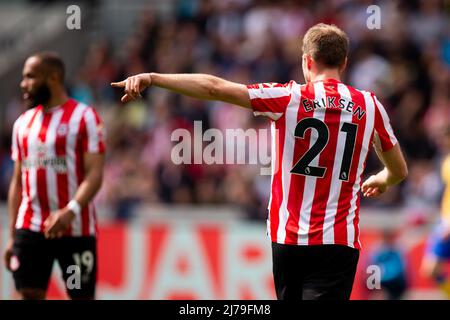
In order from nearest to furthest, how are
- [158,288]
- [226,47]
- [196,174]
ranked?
[158,288] < [196,174] < [226,47]

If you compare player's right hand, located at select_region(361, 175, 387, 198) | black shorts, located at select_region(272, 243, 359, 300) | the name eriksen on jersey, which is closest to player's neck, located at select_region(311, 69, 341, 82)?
the name eriksen on jersey

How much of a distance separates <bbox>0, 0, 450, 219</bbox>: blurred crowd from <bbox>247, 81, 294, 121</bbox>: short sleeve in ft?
20.3

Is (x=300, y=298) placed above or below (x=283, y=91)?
below

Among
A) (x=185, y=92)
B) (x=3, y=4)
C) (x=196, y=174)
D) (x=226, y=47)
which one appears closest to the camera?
(x=185, y=92)

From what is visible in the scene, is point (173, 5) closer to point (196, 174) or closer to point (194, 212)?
point (196, 174)

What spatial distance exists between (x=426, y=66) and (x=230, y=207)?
3106 mm

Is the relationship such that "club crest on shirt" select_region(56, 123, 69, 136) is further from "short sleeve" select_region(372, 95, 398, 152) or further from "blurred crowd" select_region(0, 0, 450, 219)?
"blurred crowd" select_region(0, 0, 450, 219)

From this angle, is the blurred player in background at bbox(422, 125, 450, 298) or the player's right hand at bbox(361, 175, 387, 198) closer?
the player's right hand at bbox(361, 175, 387, 198)

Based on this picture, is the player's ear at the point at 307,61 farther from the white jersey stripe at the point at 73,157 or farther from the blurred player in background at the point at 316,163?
the white jersey stripe at the point at 73,157

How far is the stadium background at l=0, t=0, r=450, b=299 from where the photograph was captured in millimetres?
11547

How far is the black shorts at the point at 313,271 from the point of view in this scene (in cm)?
571

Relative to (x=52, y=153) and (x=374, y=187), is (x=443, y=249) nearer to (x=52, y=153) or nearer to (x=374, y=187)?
(x=374, y=187)

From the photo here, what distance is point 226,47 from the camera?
14.4 meters
